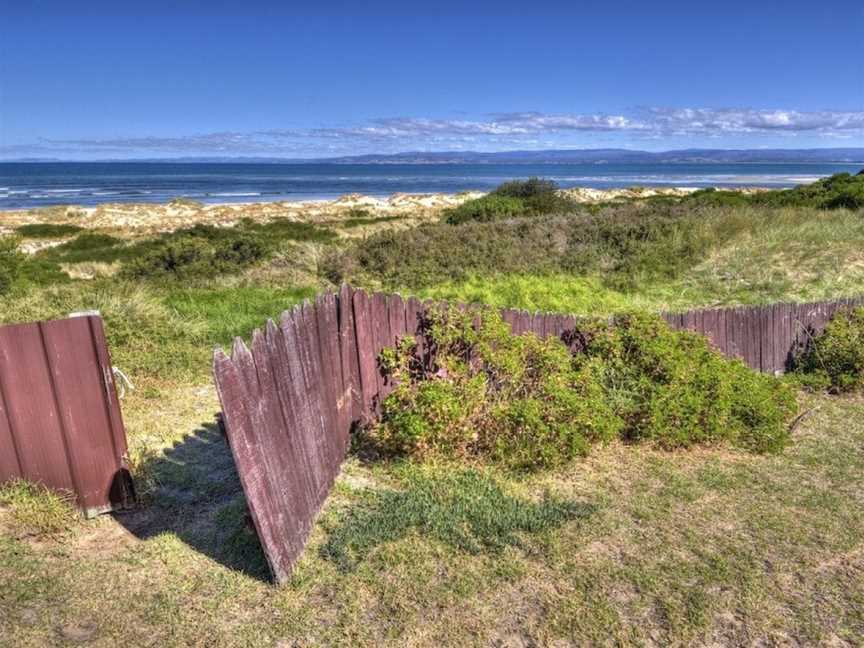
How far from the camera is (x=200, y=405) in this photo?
807 cm

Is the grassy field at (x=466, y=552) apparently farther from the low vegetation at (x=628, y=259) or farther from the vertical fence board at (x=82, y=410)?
the low vegetation at (x=628, y=259)

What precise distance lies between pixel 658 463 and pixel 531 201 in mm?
21856

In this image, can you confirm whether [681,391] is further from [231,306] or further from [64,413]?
[231,306]

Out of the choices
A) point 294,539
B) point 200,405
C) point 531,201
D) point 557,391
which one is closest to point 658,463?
point 557,391

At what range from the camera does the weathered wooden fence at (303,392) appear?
12.9 feet

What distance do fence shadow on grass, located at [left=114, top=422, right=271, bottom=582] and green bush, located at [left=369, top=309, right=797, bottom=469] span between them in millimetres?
1409

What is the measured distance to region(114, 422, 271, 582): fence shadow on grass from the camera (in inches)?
182

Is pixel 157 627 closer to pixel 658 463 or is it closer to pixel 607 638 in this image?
pixel 607 638

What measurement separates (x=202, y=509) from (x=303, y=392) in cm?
134

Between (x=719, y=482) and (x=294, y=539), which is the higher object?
(x=294, y=539)

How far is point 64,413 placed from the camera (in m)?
5.03

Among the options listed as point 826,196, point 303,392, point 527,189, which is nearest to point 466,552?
point 303,392

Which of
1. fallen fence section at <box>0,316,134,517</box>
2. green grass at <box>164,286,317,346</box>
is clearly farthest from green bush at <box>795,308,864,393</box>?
fallen fence section at <box>0,316,134,517</box>

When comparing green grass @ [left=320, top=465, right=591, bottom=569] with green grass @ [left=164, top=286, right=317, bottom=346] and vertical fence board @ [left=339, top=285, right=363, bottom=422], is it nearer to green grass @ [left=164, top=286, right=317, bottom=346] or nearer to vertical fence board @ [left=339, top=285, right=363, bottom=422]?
vertical fence board @ [left=339, top=285, right=363, bottom=422]
